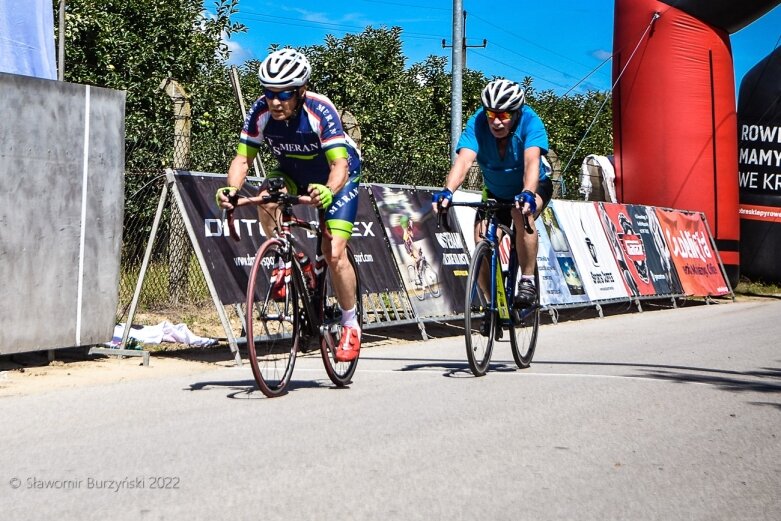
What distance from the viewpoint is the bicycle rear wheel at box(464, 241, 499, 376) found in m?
7.22

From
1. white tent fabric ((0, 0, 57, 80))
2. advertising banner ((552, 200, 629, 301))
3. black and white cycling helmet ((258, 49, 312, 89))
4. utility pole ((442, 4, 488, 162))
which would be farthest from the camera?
utility pole ((442, 4, 488, 162))

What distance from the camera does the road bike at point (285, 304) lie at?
5945mm

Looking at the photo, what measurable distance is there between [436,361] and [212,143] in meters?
6.84

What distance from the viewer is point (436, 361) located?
8.62m

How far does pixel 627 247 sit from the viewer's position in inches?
646

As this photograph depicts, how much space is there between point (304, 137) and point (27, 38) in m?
3.87

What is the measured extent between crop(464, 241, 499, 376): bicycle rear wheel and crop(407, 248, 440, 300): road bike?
3382mm

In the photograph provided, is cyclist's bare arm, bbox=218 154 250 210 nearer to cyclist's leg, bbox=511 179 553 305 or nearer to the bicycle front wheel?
cyclist's leg, bbox=511 179 553 305

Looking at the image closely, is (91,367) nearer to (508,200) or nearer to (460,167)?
(460,167)

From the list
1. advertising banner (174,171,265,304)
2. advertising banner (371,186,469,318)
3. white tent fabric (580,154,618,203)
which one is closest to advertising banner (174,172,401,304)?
advertising banner (174,171,265,304)

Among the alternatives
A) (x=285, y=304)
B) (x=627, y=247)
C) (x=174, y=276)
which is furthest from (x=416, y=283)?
(x=627, y=247)

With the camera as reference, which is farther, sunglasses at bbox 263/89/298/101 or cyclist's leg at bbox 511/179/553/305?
cyclist's leg at bbox 511/179/553/305

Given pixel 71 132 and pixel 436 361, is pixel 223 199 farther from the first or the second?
pixel 436 361

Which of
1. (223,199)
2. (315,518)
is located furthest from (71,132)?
(315,518)
